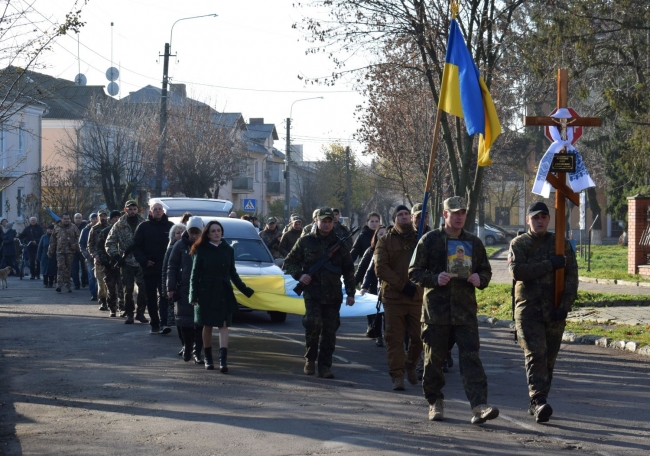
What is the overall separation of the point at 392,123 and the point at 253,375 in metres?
22.6

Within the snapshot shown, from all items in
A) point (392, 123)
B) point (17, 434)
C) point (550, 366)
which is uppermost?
point (392, 123)

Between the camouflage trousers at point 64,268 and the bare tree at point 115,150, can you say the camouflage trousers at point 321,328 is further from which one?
the bare tree at point 115,150

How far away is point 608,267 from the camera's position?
3328cm

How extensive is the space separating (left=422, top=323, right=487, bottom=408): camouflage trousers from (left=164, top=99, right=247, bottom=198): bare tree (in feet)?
136

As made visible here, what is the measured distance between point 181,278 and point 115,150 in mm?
35284

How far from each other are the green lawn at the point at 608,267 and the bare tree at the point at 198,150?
20293mm

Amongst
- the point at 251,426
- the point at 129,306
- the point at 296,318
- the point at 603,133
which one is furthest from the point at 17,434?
the point at 603,133

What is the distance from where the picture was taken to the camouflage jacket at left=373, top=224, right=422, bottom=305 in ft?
33.8

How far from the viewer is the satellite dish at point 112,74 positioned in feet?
183

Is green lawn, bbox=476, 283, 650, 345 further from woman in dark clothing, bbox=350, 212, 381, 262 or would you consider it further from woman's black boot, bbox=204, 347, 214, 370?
woman's black boot, bbox=204, 347, 214, 370

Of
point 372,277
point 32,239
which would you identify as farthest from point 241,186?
point 372,277

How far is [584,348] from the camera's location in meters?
14.1

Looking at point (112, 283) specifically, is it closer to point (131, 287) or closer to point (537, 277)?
point (131, 287)

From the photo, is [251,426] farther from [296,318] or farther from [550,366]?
[296,318]
